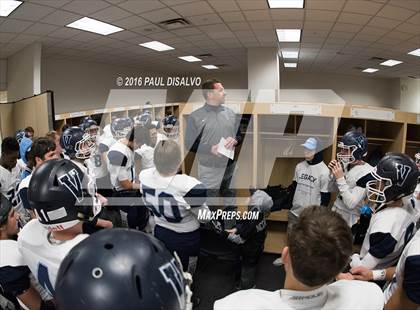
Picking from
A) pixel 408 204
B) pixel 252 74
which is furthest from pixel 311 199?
pixel 252 74

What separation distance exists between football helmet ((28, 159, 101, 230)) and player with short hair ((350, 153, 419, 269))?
4.71 ft

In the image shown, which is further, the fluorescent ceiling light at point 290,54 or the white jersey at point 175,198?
the fluorescent ceiling light at point 290,54

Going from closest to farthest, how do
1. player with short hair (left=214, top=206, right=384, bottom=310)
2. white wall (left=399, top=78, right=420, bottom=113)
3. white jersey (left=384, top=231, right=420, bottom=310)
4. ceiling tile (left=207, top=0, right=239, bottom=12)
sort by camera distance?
player with short hair (left=214, top=206, right=384, bottom=310), white jersey (left=384, top=231, right=420, bottom=310), ceiling tile (left=207, top=0, right=239, bottom=12), white wall (left=399, top=78, right=420, bottom=113)

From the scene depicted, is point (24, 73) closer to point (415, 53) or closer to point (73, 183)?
point (73, 183)

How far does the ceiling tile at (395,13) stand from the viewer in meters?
4.54

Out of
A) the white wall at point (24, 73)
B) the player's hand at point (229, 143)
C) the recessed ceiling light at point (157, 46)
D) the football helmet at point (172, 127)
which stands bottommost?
the player's hand at point (229, 143)

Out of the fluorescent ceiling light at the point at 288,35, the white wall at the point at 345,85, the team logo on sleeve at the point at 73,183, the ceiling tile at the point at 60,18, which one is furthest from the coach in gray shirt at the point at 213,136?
the white wall at the point at 345,85

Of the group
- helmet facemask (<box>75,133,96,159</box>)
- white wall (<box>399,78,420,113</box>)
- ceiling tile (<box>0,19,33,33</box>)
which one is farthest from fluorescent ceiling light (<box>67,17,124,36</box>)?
white wall (<box>399,78,420,113</box>)

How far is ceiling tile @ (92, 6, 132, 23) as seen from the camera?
15.0 feet

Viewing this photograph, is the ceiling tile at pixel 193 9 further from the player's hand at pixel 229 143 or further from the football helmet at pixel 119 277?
the football helmet at pixel 119 277

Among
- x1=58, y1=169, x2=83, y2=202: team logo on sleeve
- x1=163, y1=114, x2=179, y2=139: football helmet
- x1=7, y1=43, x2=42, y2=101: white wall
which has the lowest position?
x1=58, y1=169, x2=83, y2=202: team logo on sleeve

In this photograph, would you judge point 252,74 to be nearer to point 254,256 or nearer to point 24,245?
point 254,256

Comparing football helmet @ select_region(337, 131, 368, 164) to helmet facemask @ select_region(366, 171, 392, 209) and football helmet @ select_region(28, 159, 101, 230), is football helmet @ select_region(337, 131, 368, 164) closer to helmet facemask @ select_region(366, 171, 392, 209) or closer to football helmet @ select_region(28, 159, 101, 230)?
helmet facemask @ select_region(366, 171, 392, 209)

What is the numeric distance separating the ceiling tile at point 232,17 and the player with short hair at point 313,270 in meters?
4.94
